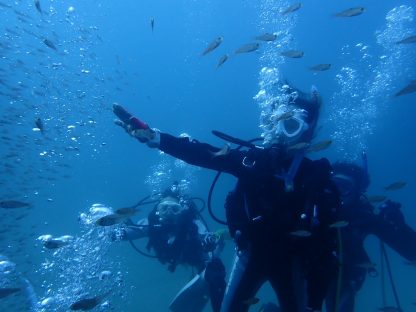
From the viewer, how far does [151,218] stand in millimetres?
9000

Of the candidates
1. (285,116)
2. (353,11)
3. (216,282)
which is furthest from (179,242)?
(353,11)

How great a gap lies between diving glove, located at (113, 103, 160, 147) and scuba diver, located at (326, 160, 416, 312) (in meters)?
3.89

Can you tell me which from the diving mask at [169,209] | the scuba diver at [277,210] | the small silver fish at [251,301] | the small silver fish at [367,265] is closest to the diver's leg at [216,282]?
the scuba diver at [277,210]

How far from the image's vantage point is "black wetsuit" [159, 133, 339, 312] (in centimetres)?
442

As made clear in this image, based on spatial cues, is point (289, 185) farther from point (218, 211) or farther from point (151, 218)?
point (218, 211)

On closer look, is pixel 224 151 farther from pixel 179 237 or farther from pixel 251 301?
pixel 179 237

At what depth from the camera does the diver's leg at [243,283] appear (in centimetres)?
488

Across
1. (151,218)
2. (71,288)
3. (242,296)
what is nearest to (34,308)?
(71,288)

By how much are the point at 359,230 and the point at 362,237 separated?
0.18 metres

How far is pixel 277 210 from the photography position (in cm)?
459

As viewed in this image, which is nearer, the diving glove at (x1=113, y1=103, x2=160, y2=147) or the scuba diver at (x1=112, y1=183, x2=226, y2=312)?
the diving glove at (x1=113, y1=103, x2=160, y2=147)

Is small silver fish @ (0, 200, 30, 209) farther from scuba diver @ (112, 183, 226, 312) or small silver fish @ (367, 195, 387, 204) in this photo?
small silver fish @ (367, 195, 387, 204)

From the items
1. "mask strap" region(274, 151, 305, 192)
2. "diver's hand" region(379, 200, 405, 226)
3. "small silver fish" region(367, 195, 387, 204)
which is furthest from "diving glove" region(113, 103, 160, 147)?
"small silver fish" region(367, 195, 387, 204)

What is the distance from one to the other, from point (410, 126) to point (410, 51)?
25769mm
